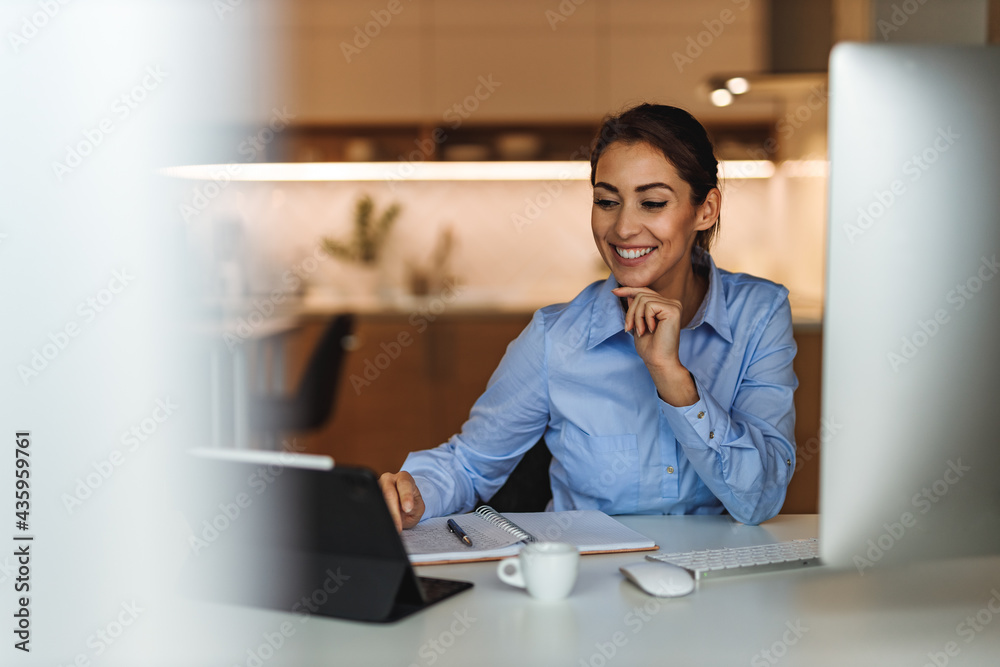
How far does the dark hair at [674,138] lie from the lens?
4.74ft

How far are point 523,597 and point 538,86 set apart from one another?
346 cm

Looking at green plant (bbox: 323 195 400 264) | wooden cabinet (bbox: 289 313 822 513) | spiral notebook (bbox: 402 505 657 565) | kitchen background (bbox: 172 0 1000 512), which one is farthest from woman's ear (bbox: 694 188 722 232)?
green plant (bbox: 323 195 400 264)

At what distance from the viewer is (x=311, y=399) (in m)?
2.96

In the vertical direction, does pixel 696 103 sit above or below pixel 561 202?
above

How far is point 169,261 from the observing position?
63 cm

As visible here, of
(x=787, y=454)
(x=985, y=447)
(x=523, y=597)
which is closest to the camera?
(x=985, y=447)

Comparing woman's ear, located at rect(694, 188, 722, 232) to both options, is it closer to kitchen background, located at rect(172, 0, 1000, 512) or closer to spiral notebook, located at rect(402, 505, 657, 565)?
spiral notebook, located at rect(402, 505, 657, 565)

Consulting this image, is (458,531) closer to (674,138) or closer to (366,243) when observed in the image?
(674,138)

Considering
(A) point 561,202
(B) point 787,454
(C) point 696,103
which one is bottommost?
(B) point 787,454

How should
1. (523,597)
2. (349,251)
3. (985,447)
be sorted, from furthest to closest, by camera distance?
(349,251) → (523,597) → (985,447)

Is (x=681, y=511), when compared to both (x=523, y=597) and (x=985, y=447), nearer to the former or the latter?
(x=523, y=597)

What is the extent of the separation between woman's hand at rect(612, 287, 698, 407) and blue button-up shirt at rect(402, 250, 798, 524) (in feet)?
0.46

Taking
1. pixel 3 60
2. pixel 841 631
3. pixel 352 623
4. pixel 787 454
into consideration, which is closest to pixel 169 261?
pixel 3 60

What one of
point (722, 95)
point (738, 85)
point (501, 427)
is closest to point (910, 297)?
point (501, 427)
